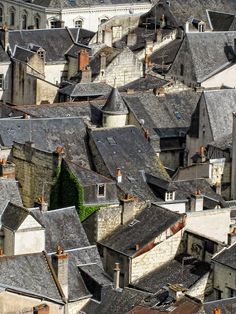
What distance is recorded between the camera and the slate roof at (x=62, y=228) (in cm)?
7844

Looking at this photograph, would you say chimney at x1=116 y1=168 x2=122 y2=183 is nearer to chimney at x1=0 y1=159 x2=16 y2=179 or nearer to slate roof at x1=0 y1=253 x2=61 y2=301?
chimney at x1=0 y1=159 x2=16 y2=179

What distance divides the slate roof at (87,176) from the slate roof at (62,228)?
3.73m

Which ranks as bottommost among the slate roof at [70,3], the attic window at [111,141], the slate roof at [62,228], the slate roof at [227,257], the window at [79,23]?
the slate roof at [227,257]

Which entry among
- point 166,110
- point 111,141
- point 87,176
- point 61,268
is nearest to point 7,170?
point 87,176

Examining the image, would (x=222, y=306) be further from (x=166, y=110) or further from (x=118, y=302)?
(x=166, y=110)

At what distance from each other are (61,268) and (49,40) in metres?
42.9

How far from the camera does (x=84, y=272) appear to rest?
3004 inches

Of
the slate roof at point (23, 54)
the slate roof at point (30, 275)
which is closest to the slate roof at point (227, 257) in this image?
the slate roof at point (30, 275)

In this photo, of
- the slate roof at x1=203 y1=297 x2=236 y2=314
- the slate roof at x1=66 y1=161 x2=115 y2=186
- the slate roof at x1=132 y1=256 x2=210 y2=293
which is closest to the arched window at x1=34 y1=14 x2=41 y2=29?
the slate roof at x1=66 y1=161 x2=115 y2=186

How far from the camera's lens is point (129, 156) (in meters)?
90.2

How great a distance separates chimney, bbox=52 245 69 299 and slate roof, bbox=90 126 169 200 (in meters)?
12.9

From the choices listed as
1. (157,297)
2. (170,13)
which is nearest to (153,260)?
(157,297)

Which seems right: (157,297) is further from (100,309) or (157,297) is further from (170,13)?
(170,13)

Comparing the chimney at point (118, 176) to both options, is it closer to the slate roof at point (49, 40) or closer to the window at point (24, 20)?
the slate roof at point (49, 40)
